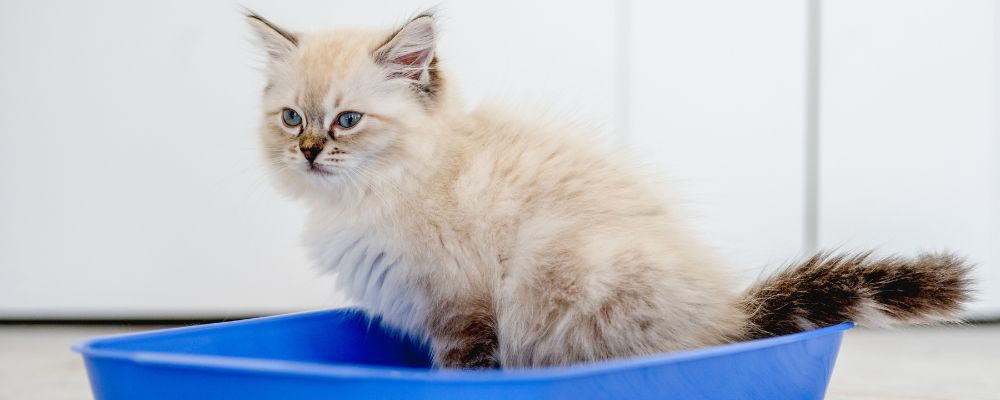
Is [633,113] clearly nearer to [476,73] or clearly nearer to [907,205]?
[476,73]

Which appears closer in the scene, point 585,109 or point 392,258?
point 392,258

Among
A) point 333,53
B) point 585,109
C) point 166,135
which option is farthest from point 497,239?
point 166,135

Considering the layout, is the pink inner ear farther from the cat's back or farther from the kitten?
the cat's back

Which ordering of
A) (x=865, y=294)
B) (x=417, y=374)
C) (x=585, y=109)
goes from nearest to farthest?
(x=417, y=374) < (x=865, y=294) < (x=585, y=109)

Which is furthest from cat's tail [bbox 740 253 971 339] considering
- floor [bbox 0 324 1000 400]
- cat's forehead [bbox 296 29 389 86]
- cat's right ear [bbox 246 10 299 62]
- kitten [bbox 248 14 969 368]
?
cat's right ear [bbox 246 10 299 62]

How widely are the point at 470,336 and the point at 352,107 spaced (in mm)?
343

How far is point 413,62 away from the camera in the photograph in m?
1.11

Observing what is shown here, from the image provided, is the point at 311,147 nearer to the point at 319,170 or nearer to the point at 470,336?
the point at 319,170

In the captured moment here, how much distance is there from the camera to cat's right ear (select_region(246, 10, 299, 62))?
1.14m

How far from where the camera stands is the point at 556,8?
1851 millimetres

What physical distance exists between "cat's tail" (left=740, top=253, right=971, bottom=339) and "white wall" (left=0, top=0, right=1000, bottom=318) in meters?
0.83

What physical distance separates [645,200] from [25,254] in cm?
162

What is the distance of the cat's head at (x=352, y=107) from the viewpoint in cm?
106

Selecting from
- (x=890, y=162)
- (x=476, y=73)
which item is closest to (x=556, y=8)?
(x=476, y=73)
